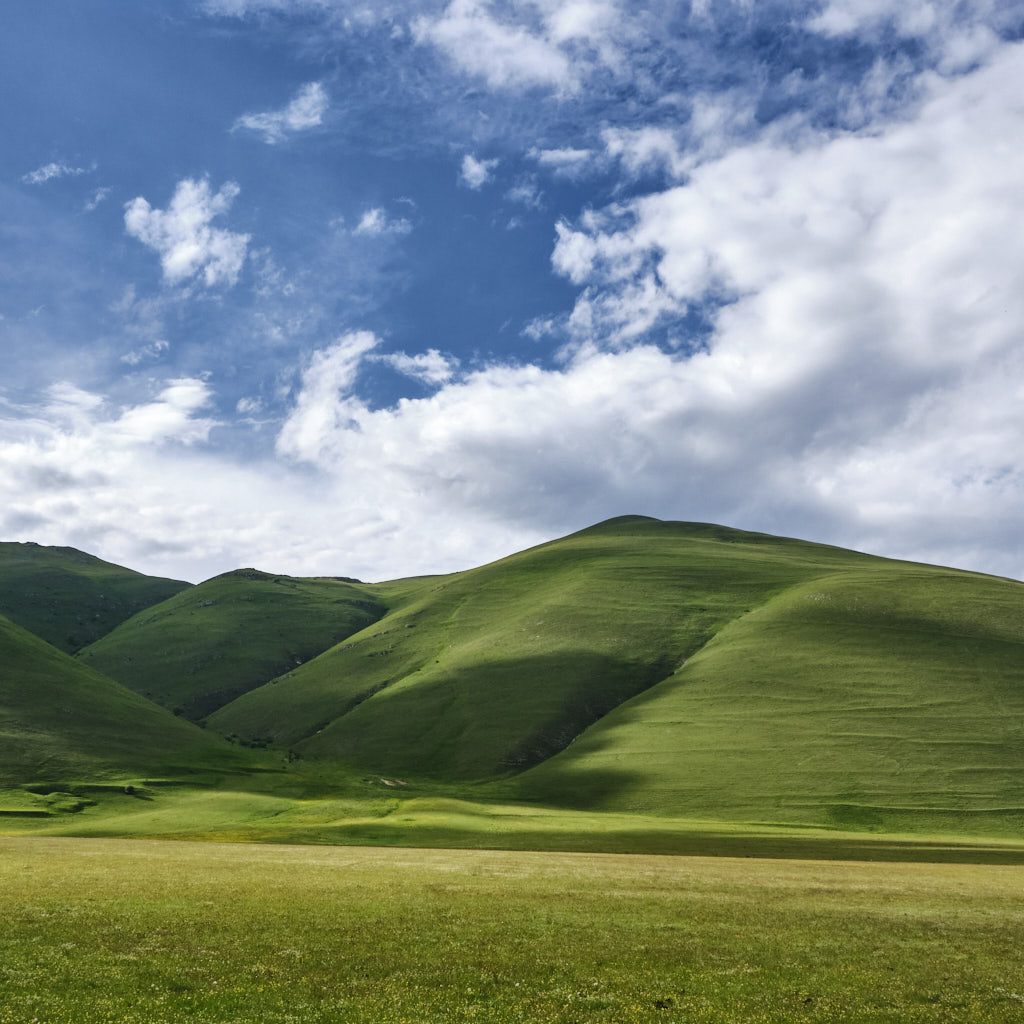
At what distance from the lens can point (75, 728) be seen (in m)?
140

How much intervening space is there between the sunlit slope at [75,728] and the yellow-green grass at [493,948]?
8981cm

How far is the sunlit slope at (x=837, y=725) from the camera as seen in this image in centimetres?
11181

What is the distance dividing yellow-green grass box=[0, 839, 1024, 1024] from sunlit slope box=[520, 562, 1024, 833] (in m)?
71.5

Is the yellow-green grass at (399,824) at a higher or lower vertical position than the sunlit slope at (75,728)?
lower

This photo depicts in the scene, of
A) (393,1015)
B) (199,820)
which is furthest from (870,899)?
(199,820)

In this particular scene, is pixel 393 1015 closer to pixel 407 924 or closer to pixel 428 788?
pixel 407 924

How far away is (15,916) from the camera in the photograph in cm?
2950

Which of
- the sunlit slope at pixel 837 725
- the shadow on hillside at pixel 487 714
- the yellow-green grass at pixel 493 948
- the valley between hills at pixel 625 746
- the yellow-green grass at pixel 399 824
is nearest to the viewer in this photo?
the yellow-green grass at pixel 493 948

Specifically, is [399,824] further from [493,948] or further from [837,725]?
[837,725]

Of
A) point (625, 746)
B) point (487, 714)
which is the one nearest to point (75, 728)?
point (487, 714)

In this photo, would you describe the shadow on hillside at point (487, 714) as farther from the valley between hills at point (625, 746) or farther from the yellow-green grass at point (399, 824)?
the yellow-green grass at point (399, 824)

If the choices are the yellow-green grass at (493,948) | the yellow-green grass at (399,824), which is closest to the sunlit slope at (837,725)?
the yellow-green grass at (399,824)

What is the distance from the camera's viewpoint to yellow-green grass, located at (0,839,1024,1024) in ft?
71.7

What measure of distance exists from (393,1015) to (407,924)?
10.7 metres
